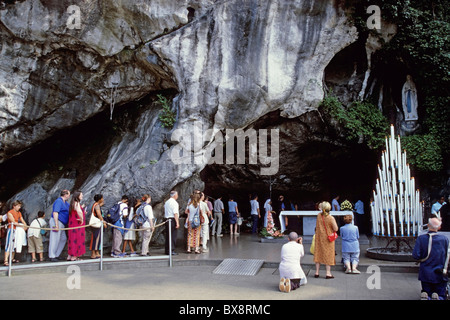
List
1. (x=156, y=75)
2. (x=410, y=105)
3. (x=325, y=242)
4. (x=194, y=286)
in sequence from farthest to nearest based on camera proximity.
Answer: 1. (x=410, y=105)
2. (x=156, y=75)
3. (x=325, y=242)
4. (x=194, y=286)

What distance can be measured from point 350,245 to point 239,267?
2256mm

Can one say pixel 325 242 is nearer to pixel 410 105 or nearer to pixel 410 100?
pixel 410 105

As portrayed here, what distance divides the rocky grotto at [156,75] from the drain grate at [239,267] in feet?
11.2

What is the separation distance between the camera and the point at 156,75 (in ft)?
43.3

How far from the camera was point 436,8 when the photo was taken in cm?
1359

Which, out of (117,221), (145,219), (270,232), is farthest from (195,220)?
(270,232)

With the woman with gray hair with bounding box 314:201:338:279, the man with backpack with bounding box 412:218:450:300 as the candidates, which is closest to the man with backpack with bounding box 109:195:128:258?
the woman with gray hair with bounding box 314:201:338:279

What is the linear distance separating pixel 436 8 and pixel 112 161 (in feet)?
38.6

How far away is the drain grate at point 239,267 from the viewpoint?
Result: 8067mm

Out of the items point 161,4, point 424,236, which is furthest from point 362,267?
point 161,4

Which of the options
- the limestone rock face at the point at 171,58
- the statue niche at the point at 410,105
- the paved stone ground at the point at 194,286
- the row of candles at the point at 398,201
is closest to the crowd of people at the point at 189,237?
the paved stone ground at the point at 194,286

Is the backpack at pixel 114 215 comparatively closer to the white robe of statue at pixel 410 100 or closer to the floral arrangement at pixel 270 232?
the floral arrangement at pixel 270 232
